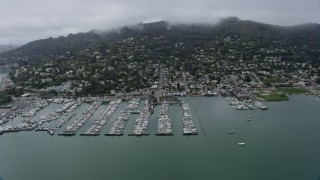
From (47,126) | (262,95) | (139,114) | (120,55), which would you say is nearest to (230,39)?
(120,55)

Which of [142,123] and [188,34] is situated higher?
[188,34]

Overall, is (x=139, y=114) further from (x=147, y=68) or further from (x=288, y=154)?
(x=147, y=68)

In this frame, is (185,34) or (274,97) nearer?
(274,97)

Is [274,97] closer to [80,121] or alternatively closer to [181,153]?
[181,153]

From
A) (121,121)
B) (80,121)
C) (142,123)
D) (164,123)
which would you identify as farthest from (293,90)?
(80,121)

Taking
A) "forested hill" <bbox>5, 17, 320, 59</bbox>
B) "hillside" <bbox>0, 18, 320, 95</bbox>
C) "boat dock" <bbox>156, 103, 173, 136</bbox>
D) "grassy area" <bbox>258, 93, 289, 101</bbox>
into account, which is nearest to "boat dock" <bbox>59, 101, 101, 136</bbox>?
"boat dock" <bbox>156, 103, 173, 136</bbox>
